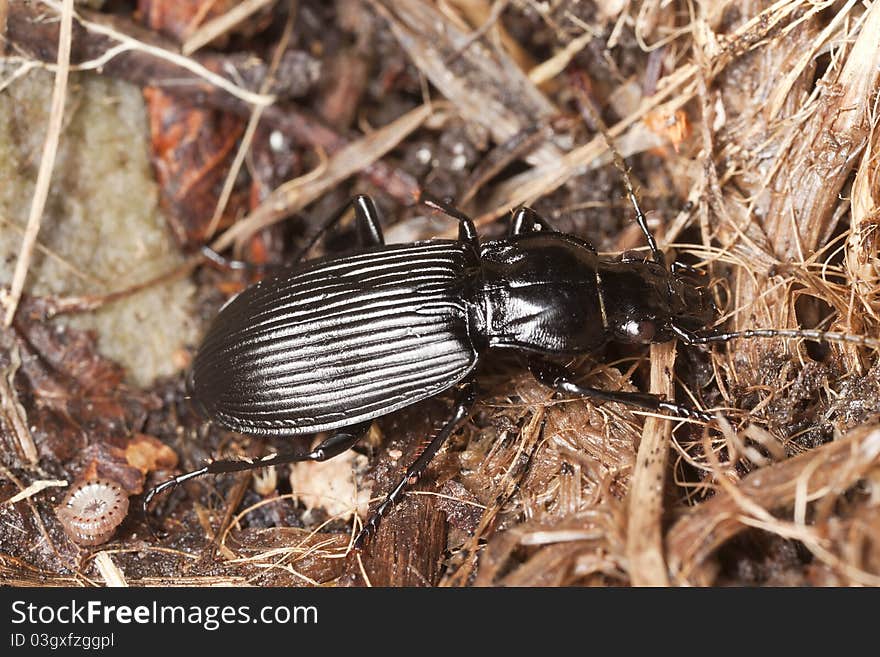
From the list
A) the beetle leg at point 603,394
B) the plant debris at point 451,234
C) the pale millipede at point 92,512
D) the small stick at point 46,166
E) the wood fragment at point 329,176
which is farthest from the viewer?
the wood fragment at point 329,176

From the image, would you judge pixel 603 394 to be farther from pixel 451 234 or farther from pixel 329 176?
pixel 329 176

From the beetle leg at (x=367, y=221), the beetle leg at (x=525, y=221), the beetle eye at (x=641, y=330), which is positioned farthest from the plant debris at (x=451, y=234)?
the beetle leg at (x=367, y=221)

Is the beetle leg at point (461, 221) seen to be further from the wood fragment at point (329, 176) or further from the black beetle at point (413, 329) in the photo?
the wood fragment at point (329, 176)

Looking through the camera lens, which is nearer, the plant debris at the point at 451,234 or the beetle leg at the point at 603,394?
the plant debris at the point at 451,234

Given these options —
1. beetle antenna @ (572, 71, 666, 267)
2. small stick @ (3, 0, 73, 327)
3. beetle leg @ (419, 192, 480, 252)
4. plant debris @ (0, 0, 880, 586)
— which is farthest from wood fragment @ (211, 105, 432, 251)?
small stick @ (3, 0, 73, 327)

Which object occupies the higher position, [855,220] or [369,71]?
[369,71]

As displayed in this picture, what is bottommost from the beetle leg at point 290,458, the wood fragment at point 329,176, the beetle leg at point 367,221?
the beetle leg at point 290,458

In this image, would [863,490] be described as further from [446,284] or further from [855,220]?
[446,284]

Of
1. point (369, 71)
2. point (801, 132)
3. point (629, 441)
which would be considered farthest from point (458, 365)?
point (369, 71)
